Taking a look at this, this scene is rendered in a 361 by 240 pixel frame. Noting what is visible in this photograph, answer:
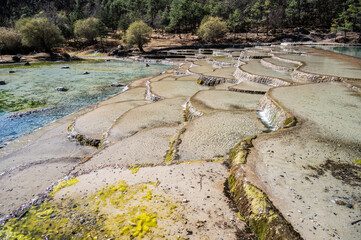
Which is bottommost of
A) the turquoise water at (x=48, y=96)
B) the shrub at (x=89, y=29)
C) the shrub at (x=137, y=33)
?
the turquoise water at (x=48, y=96)

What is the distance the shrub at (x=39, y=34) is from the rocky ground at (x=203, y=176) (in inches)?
2086

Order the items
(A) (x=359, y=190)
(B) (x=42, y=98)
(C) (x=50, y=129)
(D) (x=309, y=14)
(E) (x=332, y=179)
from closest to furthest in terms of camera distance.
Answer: (A) (x=359, y=190) → (E) (x=332, y=179) → (C) (x=50, y=129) → (B) (x=42, y=98) → (D) (x=309, y=14)

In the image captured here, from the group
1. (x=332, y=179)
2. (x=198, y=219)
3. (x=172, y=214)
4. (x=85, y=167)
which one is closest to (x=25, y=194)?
(x=85, y=167)

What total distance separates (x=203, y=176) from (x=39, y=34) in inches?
2429

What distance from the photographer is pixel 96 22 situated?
215 ft

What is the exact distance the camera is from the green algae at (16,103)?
15.9 meters

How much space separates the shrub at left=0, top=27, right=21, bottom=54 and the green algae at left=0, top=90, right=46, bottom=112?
45.3m

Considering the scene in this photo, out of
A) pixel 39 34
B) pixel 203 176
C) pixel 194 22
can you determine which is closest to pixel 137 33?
pixel 39 34

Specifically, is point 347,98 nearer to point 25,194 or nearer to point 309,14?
point 25,194

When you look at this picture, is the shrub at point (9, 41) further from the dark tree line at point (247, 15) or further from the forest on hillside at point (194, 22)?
the dark tree line at point (247, 15)

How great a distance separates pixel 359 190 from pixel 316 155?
4.40ft

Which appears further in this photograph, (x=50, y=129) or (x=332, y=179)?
(x=50, y=129)

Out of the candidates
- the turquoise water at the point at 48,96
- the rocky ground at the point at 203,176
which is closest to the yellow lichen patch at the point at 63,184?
the rocky ground at the point at 203,176

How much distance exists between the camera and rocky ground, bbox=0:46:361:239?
3783 millimetres
